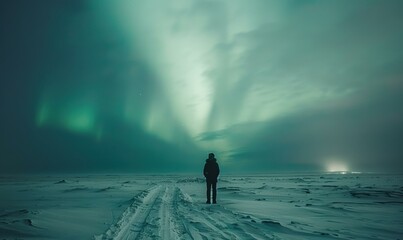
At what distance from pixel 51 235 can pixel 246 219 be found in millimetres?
6175

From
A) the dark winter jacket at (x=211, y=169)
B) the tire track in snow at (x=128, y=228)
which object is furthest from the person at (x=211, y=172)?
the tire track in snow at (x=128, y=228)

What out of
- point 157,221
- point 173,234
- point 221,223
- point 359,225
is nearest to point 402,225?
point 359,225

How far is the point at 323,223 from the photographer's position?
9375 millimetres

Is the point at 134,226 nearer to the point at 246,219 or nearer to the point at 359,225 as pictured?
the point at 246,219

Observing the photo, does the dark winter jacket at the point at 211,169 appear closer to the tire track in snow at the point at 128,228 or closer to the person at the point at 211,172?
the person at the point at 211,172

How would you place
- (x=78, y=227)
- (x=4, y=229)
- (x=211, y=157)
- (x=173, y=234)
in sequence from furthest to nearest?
(x=211, y=157)
(x=78, y=227)
(x=4, y=229)
(x=173, y=234)

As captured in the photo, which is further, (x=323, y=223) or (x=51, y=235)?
(x=323, y=223)

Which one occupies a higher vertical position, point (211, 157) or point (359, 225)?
point (211, 157)

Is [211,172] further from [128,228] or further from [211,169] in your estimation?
[128,228]

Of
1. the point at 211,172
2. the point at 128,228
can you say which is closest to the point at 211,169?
the point at 211,172

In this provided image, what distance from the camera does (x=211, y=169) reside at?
627 inches

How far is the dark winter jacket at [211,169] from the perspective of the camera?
1572cm

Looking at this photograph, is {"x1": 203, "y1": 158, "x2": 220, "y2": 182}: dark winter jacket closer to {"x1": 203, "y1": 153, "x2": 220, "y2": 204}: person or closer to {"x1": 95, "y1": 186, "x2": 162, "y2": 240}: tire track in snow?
{"x1": 203, "y1": 153, "x2": 220, "y2": 204}: person

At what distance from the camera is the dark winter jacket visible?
51.6ft
